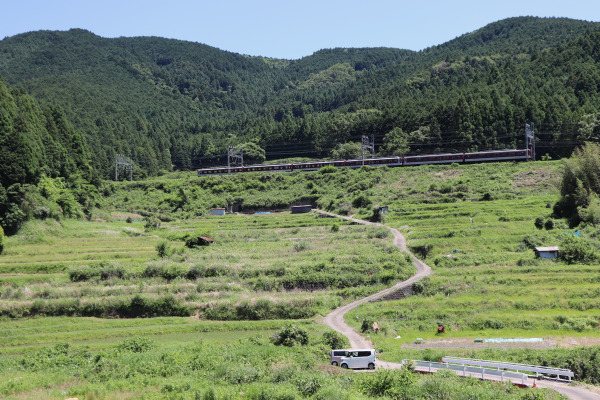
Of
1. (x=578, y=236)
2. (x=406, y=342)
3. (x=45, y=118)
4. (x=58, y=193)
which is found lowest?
(x=406, y=342)

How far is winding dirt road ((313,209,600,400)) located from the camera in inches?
744

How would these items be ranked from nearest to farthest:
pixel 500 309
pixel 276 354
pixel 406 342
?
pixel 276 354 < pixel 406 342 < pixel 500 309

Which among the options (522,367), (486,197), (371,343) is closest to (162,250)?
(371,343)

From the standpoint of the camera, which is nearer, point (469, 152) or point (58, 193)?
point (58, 193)

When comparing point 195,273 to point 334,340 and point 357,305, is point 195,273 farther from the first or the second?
point 334,340

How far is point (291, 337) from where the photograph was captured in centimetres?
2633

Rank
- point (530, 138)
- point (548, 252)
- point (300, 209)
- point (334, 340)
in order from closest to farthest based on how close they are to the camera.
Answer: point (334, 340), point (548, 252), point (300, 209), point (530, 138)

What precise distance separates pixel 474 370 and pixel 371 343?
26.0ft

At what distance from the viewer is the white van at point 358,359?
2328cm

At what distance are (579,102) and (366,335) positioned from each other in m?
84.6

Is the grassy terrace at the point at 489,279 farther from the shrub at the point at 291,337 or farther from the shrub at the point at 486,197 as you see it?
the shrub at the point at 291,337

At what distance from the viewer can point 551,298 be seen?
106ft

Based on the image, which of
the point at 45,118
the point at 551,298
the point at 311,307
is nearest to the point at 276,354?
the point at 311,307

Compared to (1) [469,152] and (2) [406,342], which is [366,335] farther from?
(1) [469,152]
